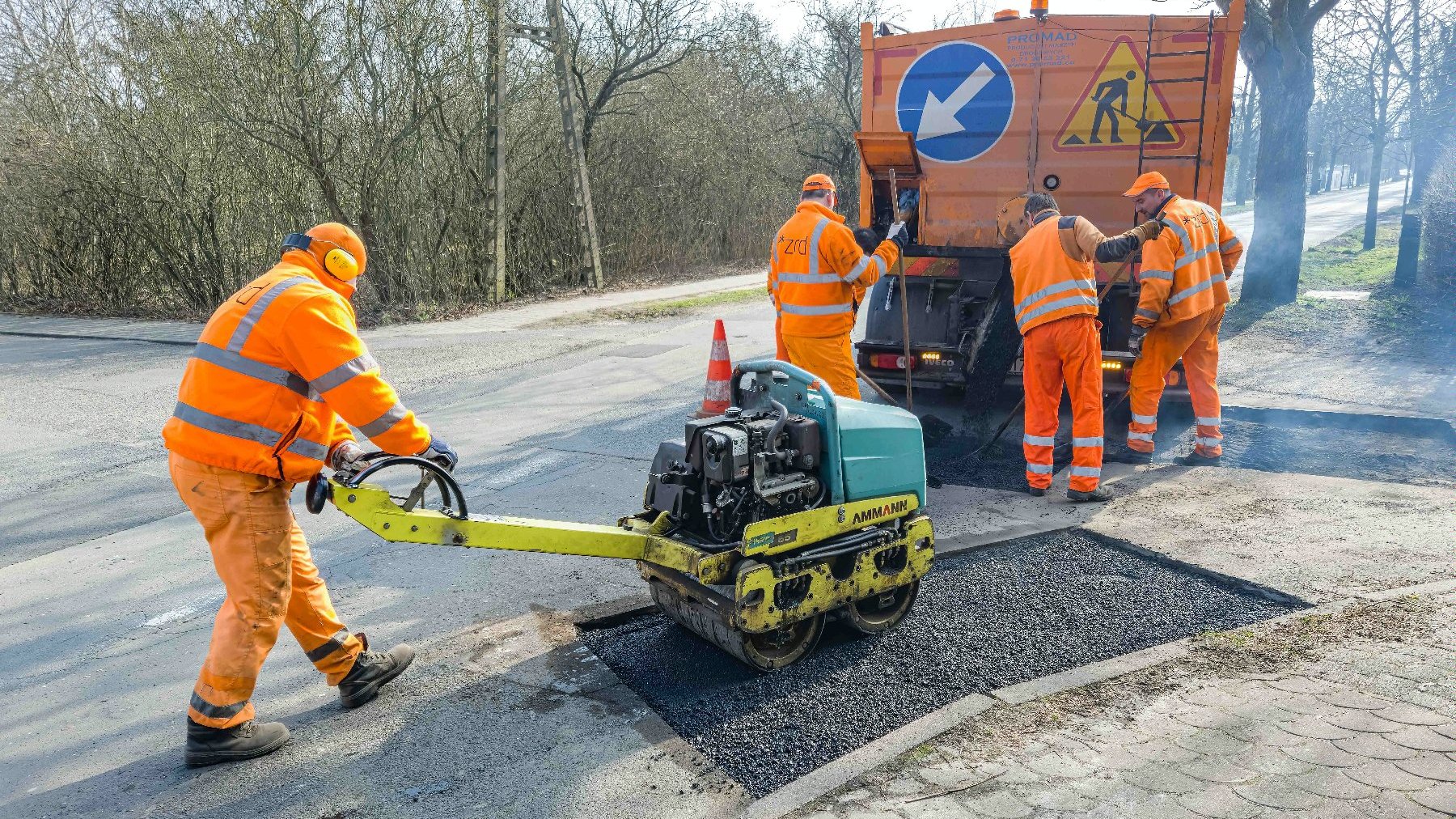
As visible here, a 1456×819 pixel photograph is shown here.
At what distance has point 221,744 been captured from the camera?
10.4ft

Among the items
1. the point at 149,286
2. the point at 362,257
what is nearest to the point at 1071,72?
the point at 362,257

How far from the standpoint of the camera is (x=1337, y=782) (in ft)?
9.29

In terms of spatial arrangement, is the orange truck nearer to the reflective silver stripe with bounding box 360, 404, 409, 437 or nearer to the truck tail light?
the truck tail light

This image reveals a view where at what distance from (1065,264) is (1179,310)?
3.68ft

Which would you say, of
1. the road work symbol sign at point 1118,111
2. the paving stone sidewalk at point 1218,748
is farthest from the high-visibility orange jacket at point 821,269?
the paving stone sidewalk at point 1218,748

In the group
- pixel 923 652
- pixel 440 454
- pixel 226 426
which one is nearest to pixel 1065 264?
pixel 923 652

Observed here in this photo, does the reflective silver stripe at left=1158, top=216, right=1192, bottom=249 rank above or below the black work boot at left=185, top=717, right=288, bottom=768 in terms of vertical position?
above

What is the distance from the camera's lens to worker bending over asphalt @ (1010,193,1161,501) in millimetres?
5566

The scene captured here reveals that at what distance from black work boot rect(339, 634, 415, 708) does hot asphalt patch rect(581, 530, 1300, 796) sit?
29.6 inches

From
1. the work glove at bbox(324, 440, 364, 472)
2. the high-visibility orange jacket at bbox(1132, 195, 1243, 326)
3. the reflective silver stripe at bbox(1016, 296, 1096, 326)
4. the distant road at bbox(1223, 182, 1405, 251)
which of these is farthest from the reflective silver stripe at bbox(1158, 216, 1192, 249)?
the distant road at bbox(1223, 182, 1405, 251)

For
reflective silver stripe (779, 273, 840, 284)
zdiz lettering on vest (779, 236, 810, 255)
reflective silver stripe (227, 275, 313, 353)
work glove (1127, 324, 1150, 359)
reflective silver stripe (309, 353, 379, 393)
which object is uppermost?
zdiz lettering on vest (779, 236, 810, 255)

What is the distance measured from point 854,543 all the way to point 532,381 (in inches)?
246

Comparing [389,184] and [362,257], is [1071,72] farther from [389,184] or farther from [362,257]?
[389,184]

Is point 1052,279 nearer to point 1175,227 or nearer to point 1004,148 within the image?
point 1175,227
